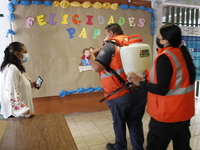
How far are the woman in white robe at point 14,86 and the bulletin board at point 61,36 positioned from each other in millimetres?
1247

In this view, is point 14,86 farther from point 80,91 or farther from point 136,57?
point 80,91

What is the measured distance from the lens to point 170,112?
121cm

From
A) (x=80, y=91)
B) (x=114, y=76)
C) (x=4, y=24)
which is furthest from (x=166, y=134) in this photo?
(x=4, y=24)

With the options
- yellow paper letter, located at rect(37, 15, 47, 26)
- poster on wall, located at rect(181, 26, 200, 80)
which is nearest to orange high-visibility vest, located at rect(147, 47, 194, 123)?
yellow paper letter, located at rect(37, 15, 47, 26)

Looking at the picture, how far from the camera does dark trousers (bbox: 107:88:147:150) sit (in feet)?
5.75

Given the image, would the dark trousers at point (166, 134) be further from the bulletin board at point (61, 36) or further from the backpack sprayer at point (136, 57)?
the bulletin board at point (61, 36)

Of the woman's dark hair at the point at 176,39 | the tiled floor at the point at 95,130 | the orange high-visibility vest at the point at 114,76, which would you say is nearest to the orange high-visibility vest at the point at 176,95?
the woman's dark hair at the point at 176,39

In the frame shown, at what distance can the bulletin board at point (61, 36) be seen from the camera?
279 centimetres

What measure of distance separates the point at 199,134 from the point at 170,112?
168cm

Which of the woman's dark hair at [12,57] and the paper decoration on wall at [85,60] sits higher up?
the woman's dark hair at [12,57]

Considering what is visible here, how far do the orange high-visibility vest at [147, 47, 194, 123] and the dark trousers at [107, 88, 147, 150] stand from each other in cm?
52

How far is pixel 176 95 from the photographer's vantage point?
120cm

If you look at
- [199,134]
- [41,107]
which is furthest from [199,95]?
[41,107]

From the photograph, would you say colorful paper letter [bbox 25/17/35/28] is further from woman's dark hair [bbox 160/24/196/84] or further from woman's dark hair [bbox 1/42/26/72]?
woman's dark hair [bbox 160/24/196/84]
